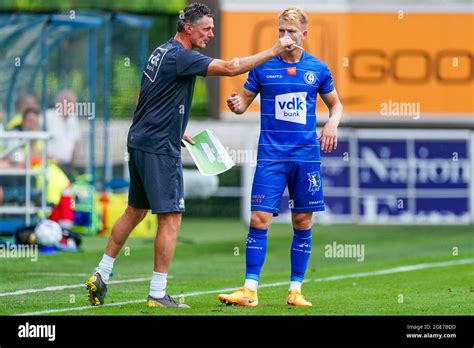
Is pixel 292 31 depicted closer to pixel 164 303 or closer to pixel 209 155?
pixel 209 155

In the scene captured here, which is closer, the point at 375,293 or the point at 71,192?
the point at 375,293

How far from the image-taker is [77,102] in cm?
2227

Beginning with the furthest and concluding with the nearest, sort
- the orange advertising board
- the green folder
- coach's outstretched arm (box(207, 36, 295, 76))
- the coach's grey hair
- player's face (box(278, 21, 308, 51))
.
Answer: the orange advertising board → the green folder → player's face (box(278, 21, 308, 51)) → the coach's grey hair → coach's outstretched arm (box(207, 36, 295, 76))

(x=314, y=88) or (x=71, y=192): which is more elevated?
(x=314, y=88)

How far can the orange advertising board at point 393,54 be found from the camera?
27.9 m

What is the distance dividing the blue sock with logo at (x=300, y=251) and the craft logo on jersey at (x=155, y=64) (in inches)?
65.8

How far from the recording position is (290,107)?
432 inches

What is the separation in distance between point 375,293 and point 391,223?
14.2 m

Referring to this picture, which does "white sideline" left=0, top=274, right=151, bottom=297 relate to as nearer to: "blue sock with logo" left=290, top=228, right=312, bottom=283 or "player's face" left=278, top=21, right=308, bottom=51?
"blue sock with logo" left=290, top=228, right=312, bottom=283

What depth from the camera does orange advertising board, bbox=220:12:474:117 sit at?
27906 mm

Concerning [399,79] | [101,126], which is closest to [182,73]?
[101,126]

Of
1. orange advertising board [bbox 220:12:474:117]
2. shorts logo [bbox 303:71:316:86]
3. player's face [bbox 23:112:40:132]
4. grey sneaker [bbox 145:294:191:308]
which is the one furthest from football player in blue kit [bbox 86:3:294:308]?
orange advertising board [bbox 220:12:474:117]

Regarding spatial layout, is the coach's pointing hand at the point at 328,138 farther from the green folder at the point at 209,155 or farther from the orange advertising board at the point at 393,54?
the orange advertising board at the point at 393,54
